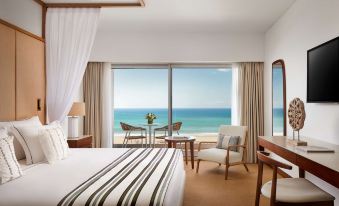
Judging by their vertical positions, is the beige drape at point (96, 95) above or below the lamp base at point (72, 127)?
above

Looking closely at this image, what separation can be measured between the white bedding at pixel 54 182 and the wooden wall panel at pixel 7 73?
0.86m

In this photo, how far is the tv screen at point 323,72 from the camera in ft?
11.1

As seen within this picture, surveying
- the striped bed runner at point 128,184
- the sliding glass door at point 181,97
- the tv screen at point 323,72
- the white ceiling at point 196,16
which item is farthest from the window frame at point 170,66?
the striped bed runner at point 128,184

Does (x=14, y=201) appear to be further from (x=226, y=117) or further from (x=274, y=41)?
(x=226, y=117)

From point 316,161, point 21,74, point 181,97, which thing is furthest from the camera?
point 181,97

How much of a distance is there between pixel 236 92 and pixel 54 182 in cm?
499

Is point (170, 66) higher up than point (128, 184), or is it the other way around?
point (170, 66)

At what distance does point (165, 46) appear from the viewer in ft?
22.0

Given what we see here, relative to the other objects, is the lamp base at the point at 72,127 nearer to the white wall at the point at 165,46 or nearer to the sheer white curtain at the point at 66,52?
the sheer white curtain at the point at 66,52

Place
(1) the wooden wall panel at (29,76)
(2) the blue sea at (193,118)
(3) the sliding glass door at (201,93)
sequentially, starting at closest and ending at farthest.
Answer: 1. (1) the wooden wall panel at (29,76)
2. (3) the sliding glass door at (201,93)
3. (2) the blue sea at (193,118)

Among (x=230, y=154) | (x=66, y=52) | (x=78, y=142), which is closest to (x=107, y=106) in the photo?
(x=78, y=142)

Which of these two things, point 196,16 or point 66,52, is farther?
point 196,16

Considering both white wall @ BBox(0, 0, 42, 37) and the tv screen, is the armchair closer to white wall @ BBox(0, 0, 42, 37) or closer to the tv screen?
the tv screen

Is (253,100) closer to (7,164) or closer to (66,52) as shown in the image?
(66,52)
